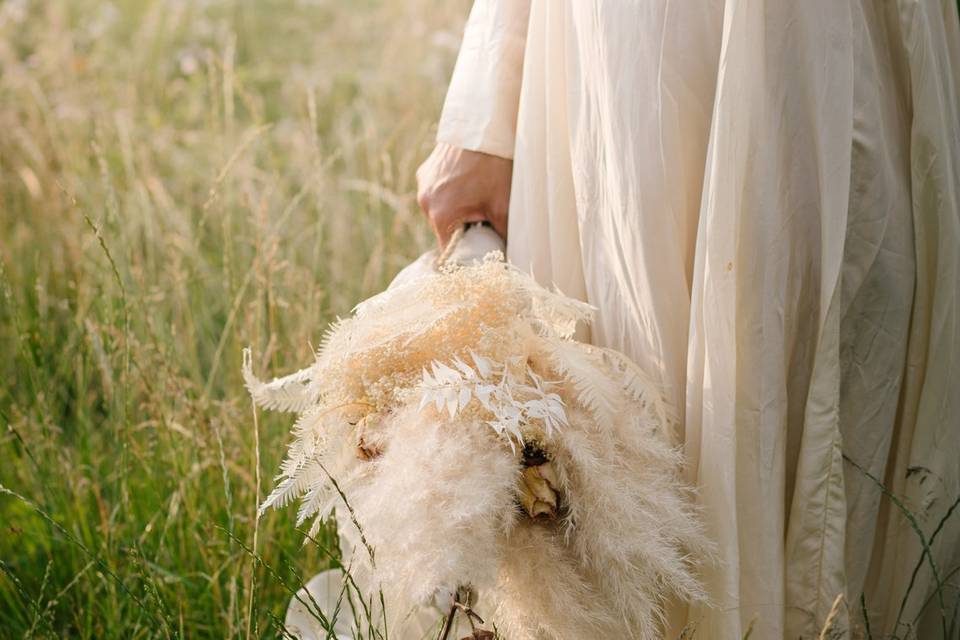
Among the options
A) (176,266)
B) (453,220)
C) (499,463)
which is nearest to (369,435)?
(499,463)

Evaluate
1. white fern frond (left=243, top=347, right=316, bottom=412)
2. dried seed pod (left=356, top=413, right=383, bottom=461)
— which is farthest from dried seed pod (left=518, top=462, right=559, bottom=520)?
white fern frond (left=243, top=347, right=316, bottom=412)

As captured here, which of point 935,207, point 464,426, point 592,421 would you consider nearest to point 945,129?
point 935,207

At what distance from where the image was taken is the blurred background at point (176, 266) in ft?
5.57

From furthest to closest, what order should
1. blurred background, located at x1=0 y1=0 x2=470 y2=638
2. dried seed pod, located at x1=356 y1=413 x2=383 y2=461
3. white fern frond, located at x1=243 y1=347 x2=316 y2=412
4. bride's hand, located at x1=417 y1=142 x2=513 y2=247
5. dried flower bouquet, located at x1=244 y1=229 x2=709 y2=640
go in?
blurred background, located at x1=0 y1=0 x2=470 y2=638, bride's hand, located at x1=417 y1=142 x2=513 y2=247, white fern frond, located at x1=243 y1=347 x2=316 y2=412, dried seed pod, located at x1=356 y1=413 x2=383 y2=461, dried flower bouquet, located at x1=244 y1=229 x2=709 y2=640

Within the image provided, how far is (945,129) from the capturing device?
3.92ft

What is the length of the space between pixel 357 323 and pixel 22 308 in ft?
5.89

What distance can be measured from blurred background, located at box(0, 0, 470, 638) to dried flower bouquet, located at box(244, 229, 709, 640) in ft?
0.72

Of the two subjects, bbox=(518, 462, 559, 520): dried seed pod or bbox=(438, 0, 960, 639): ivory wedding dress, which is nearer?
bbox=(518, 462, 559, 520): dried seed pod

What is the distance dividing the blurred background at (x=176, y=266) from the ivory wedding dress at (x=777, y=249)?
0.57 metres

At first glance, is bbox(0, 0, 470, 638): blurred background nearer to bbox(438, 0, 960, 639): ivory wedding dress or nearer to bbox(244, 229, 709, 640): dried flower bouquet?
bbox(244, 229, 709, 640): dried flower bouquet

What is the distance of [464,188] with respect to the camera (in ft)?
4.57

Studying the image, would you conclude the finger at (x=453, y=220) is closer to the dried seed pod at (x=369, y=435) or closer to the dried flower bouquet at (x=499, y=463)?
the dried flower bouquet at (x=499, y=463)

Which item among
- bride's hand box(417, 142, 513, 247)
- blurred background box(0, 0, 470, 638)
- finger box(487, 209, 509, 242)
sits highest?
bride's hand box(417, 142, 513, 247)

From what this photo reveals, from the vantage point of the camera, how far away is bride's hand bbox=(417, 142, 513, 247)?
139 centimetres
